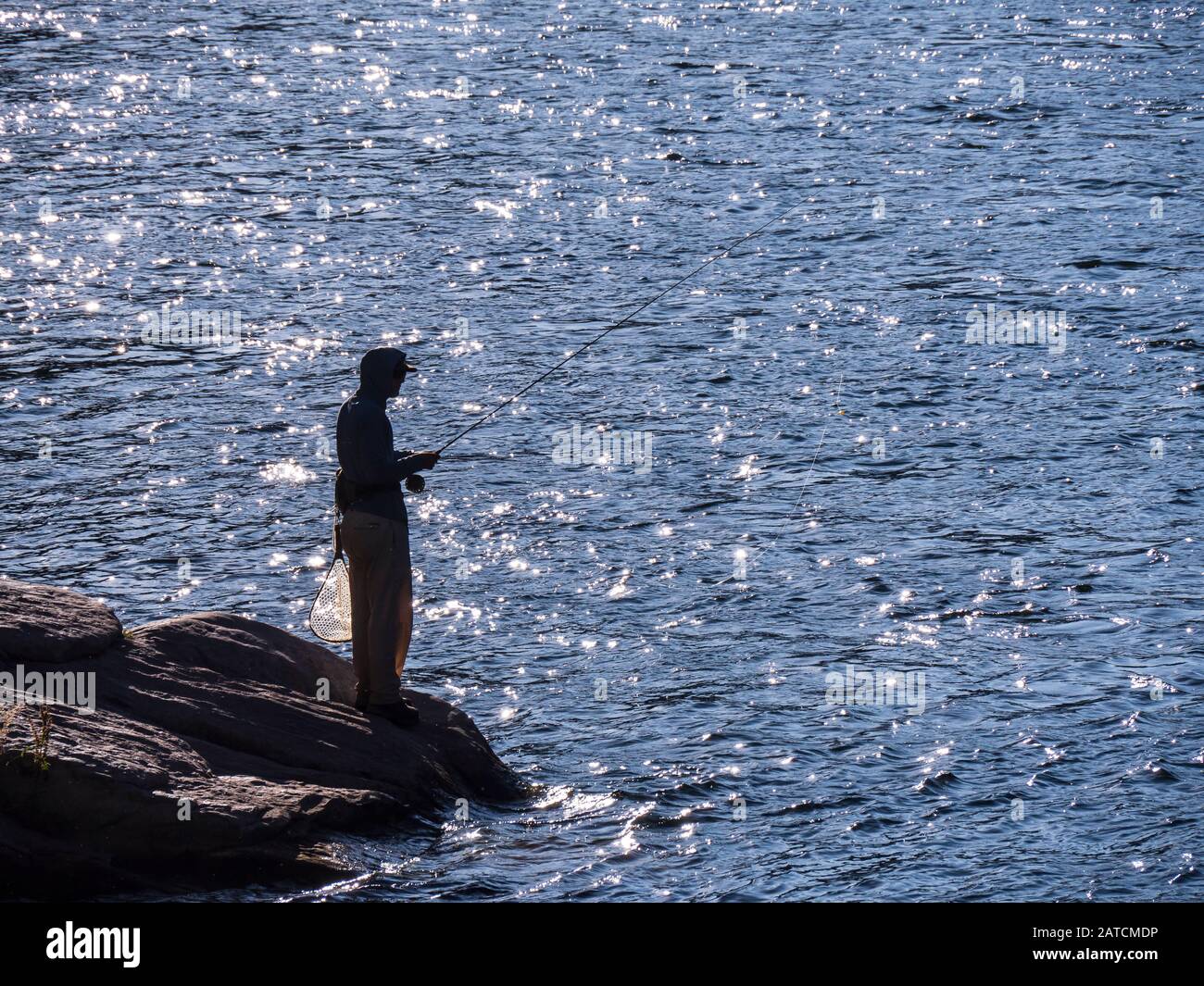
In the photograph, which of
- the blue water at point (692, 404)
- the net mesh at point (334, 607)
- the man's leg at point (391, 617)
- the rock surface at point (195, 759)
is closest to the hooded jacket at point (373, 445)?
the man's leg at point (391, 617)

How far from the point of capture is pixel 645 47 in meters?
36.2

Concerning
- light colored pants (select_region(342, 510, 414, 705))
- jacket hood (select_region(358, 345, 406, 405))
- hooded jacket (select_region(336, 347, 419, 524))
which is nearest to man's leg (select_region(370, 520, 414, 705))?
light colored pants (select_region(342, 510, 414, 705))

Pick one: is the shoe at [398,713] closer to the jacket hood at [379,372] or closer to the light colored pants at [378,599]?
the light colored pants at [378,599]

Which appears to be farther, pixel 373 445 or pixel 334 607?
pixel 334 607

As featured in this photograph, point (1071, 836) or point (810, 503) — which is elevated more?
point (810, 503)

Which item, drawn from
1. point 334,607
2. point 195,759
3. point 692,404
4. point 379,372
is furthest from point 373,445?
point 692,404

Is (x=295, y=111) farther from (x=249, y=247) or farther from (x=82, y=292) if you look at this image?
(x=82, y=292)

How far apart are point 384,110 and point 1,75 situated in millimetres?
7743

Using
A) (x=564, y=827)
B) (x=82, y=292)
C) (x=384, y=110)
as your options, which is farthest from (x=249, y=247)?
(x=564, y=827)

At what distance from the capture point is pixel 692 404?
19.7m

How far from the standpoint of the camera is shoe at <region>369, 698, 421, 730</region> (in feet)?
35.7

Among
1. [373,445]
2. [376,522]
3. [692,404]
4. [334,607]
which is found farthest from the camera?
[692,404]

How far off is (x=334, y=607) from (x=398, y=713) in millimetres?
737

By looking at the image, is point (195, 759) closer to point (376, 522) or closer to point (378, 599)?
point (378, 599)
